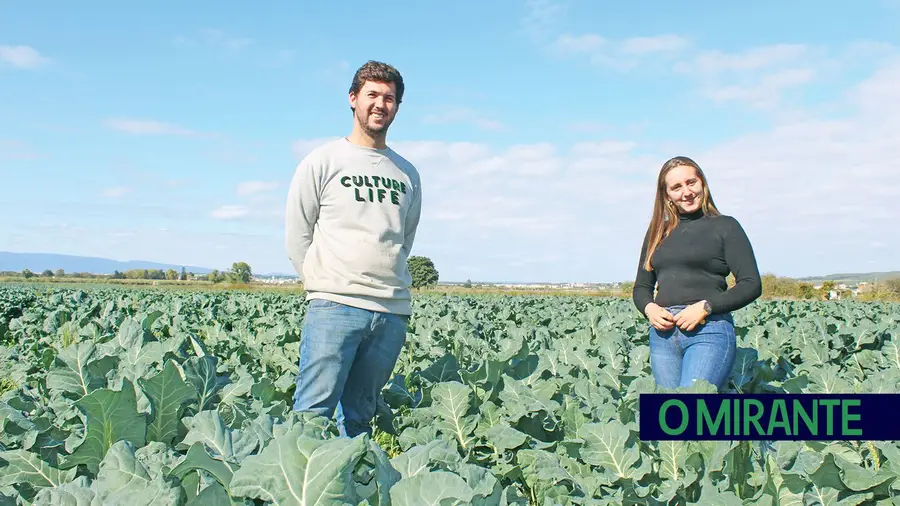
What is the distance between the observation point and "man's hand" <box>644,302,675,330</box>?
11.2 ft

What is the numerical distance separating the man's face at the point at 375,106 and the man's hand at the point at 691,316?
190 centimetres

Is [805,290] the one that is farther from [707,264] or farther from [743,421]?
[743,421]

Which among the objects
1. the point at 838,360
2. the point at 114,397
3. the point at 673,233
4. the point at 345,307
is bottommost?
the point at 838,360

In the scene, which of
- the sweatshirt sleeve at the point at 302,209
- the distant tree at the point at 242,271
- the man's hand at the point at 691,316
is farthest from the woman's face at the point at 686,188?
the distant tree at the point at 242,271

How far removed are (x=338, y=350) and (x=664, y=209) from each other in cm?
197

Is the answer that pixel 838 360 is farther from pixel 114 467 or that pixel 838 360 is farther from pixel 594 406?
pixel 114 467

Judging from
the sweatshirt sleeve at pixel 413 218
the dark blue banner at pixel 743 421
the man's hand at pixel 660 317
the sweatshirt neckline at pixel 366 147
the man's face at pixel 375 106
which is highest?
the man's face at pixel 375 106

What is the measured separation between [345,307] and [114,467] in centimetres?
172

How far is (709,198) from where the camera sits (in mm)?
3475

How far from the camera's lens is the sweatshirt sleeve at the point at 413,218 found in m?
3.78

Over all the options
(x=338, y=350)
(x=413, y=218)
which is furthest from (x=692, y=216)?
(x=338, y=350)

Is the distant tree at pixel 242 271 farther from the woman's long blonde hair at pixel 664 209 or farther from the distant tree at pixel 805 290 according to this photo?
the woman's long blonde hair at pixel 664 209

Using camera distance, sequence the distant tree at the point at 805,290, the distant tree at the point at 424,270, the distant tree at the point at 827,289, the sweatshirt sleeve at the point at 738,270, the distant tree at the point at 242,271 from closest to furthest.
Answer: the sweatshirt sleeve at the point at 738,270 → the distant tree at the point at 805,290 → the distant tree at the point at 827,289 → the distant tree at the point at 424,270 → the distant tree at the point at 242,271

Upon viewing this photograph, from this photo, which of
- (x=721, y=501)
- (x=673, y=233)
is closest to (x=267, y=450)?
(x=721, y=501)
